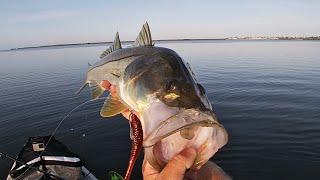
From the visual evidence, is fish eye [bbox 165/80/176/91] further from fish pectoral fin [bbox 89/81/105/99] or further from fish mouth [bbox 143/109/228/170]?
fish pectoral fin [bbox 89/81/105/99]

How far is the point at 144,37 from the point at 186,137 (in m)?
2.02

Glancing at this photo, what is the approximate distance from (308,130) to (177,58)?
10907 mm

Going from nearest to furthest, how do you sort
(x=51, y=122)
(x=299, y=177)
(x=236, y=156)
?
(x=299, y=177) → (x=236, y=156) → (x=51, y=122)

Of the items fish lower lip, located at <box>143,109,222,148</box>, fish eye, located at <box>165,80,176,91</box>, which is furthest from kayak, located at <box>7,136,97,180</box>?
fish lower lip, located at <box>143,109,222,148</box>

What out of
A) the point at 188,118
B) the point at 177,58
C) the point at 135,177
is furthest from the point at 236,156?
the point at 188,118

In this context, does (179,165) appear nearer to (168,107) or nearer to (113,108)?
(168,107)

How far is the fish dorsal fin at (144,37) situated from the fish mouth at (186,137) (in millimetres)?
1796

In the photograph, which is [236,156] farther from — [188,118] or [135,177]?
[188,118]

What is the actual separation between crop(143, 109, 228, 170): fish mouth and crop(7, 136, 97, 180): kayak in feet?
12.9

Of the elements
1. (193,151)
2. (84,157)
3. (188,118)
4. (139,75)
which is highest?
(139,75)

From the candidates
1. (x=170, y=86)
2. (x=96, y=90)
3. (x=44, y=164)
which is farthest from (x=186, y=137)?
(x=44, y=164)

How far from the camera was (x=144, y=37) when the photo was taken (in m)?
3.89

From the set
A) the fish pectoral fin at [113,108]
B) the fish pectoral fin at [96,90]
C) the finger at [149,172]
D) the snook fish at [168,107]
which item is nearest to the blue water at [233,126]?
the fish pectoral fin at [96,90]

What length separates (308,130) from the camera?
1185 centimetres
